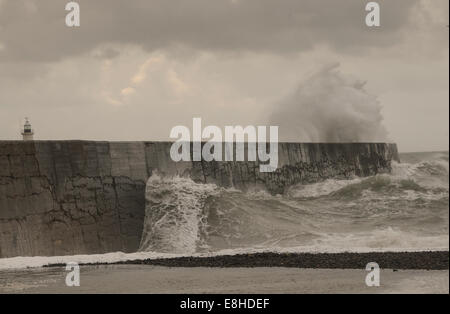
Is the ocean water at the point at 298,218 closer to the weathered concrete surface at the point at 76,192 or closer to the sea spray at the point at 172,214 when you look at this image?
the sea spray at the point at 172,214

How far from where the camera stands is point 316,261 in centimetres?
970

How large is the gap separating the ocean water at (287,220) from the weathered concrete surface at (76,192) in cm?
22

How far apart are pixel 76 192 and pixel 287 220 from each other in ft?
13.5

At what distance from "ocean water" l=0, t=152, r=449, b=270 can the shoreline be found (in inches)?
27.3

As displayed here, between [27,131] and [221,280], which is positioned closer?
[221,280]

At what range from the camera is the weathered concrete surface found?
10.7 m

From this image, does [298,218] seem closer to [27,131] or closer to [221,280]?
[221,280]

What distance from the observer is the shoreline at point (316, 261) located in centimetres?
913

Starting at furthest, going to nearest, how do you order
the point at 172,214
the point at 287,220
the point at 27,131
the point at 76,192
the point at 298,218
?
the point at 27,131, the point at 298,218, the point at 287,220, the point at 172,214, the point at 76,192

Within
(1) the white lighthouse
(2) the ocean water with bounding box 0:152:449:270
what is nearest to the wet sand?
(2) the ocean water with bounding box 0:152:449:270

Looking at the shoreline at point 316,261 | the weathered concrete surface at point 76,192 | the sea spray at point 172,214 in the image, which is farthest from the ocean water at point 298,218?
the shoreline at point 316,261

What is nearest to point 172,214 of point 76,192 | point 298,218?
point 76,192

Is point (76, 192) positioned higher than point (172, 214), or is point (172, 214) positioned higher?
point (76, 192)

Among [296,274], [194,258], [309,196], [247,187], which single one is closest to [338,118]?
[309,196]
